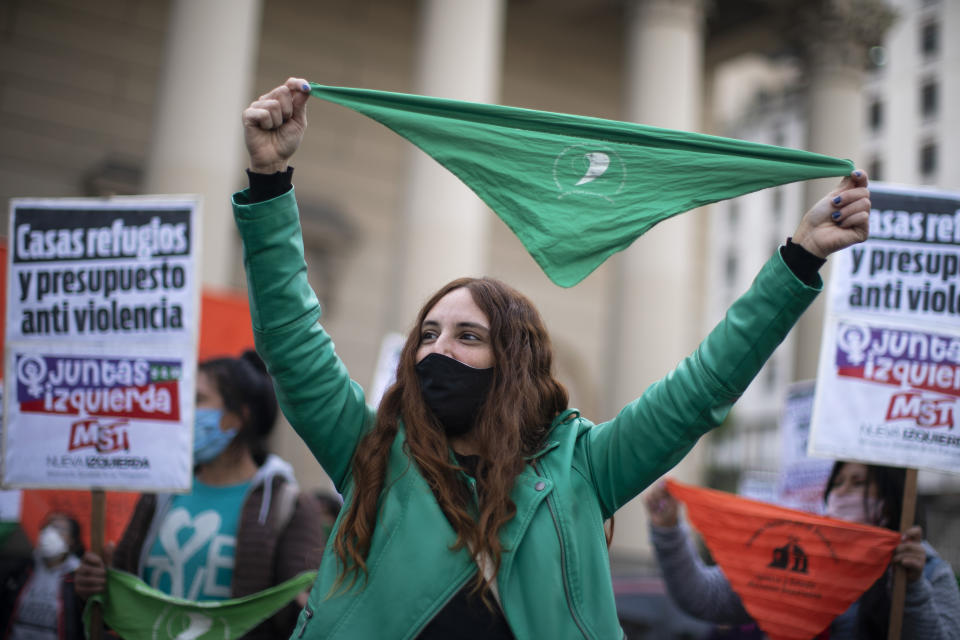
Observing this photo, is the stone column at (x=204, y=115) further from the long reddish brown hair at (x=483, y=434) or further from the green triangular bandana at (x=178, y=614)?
the long reddish brown hair at (x=483, y=434)

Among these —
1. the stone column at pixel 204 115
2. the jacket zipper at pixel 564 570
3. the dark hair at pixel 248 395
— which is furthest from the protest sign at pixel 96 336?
the stone column at pixel 204 115

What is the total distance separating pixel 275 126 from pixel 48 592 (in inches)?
130

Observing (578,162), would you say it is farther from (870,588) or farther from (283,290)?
(870,588)

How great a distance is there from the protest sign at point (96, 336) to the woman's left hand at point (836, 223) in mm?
2709

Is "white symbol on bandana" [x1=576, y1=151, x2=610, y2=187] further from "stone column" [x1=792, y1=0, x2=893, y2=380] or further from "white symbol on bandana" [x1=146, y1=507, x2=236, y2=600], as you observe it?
"stone column" [x1=792, y1=0, x2=893, y2=380]

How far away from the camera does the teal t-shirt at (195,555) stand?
3.81m

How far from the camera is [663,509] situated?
4.12 m

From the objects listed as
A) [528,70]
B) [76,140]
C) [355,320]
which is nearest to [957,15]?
[528,70]

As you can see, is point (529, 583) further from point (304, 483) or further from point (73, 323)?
point (304, 483)

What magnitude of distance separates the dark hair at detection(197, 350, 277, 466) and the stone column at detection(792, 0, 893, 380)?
13.4 metres

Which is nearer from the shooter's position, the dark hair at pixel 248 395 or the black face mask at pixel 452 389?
the black face mask at pixel 452 389

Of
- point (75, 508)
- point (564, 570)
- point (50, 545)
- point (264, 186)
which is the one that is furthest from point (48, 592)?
point (564, 570)

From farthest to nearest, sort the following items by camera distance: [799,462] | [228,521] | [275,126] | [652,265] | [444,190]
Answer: [652,265]
[444,190]
[799,462]
[228,521]
[275,126]

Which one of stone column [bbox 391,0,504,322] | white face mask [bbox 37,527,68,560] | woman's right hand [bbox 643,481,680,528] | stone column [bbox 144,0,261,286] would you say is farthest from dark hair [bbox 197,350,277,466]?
stone column [bbox 391,0,504,322]
